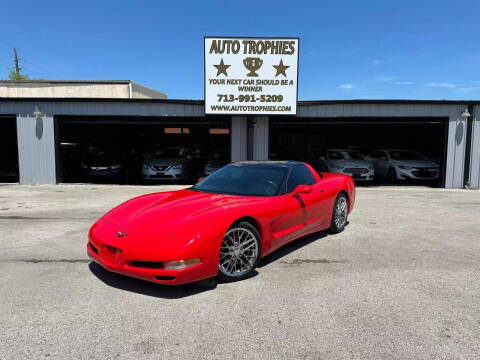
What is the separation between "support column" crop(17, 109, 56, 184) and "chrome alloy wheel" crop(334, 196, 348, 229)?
39.6ft

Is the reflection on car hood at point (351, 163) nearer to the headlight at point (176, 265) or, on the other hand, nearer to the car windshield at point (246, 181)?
the car windshield at point (246, 181)

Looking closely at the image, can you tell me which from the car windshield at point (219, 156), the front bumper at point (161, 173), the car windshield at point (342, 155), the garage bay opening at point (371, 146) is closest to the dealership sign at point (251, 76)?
the garage bay opening at point (371, 146)

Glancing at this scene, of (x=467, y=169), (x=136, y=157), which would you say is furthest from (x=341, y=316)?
(x=136, y=157)

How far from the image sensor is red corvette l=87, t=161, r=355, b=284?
11.0ft

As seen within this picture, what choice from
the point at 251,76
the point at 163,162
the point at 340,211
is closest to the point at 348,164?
the point at 251,76

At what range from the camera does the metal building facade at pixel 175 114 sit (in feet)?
44.1

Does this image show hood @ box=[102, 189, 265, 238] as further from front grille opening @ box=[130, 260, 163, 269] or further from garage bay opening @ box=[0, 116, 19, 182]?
garage bay opening @ box=[0, 116, 19, 182]

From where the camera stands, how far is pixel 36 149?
13.8 meters

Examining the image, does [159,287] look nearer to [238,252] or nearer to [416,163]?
[238,252]

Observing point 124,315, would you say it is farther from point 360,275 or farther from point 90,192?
point 90,192

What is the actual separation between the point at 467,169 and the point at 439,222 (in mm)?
8171

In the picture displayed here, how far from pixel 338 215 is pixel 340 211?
11 centimetres

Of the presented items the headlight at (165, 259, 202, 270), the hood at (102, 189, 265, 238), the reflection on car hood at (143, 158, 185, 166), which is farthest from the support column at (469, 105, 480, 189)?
the headlight at (165, 259, 202, 270)

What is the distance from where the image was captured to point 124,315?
3082 mm
